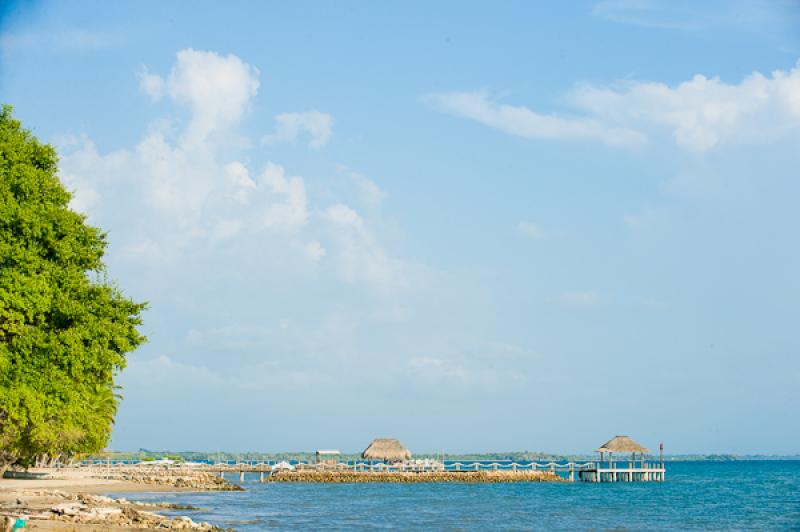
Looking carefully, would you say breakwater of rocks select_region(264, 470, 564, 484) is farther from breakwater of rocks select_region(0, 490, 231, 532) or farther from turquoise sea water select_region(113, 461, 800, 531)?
breakwater of rocks select_region(0, 490, 231, 532)

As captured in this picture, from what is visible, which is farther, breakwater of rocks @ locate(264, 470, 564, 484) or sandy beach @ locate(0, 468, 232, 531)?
breakwater of rocks @ locate(264, 470, 564, 484)

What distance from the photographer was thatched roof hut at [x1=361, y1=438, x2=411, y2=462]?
289 feet

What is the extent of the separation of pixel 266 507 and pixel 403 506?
335 inches

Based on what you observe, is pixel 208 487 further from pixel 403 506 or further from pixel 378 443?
pixel 378 443

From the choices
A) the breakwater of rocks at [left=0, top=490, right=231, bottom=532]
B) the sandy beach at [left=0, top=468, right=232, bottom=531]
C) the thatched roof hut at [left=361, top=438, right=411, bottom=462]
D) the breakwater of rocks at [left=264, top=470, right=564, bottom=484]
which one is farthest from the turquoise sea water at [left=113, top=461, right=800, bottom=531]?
the thatched roof hut at [left=361, top=438, right=411, bottom=462]

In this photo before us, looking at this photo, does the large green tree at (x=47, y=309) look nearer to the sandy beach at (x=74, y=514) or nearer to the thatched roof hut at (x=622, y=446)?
the sandy beach at (x=74, y=514)

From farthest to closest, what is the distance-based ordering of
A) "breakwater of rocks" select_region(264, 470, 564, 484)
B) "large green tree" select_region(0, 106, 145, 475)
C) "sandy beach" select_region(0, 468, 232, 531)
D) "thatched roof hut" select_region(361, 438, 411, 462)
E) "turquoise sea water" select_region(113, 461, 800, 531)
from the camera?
"thatched roof hut" select_region(361, 438, 411, 462) → "breakwater of rocks" select_region(264, 470, 564, 484) → "turquoise sea water" select_region(113, 461, 800, 531) → "sandy beach" select_region(0, 468, 232, 531) → "large green tree" select_region(0, 106, 145, 475)

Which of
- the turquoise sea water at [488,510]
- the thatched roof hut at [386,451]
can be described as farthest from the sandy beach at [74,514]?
the thatched roof hut at [386,451]

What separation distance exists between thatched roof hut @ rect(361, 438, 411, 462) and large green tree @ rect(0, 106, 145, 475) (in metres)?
65.5

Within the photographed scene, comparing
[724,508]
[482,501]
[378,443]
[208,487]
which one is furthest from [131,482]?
[724,508]

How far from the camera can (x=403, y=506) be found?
49.4 meters

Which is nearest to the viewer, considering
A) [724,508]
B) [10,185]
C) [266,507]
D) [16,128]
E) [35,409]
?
[35,409]

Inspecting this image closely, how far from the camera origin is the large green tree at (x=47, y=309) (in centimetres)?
2100

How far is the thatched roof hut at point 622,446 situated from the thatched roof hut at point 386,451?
2012cm
